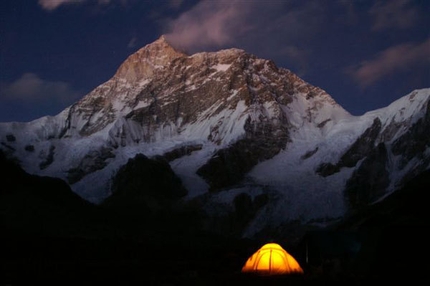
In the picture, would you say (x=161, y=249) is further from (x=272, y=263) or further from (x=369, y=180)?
(x=369, y=180)

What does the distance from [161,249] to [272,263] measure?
5139 centimetres

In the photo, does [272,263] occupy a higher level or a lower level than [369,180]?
lower

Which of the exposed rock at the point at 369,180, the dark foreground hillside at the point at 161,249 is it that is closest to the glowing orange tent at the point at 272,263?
the dark foreground hillside at the point at 161,249

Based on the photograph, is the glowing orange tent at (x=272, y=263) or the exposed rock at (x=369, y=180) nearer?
the glowing orange tent at (x=272, y=263)

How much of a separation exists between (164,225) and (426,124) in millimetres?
73569

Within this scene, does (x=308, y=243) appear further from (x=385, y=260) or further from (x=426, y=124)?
(x=426, y=124)

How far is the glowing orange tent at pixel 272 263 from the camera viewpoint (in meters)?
45.7

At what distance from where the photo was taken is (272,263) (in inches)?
1817

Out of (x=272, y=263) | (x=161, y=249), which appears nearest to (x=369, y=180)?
(x=161, y=249)

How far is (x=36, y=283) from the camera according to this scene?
43.8 m

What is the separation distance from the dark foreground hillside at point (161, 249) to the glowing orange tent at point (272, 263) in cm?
96

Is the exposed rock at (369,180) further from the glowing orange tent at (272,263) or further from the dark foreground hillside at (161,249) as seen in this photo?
the glowing orange tent at (272,263)

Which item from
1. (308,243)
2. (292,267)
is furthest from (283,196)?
(292,267)

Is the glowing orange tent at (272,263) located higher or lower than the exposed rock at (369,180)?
lower
